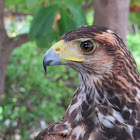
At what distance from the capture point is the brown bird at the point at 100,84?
0.92 metres

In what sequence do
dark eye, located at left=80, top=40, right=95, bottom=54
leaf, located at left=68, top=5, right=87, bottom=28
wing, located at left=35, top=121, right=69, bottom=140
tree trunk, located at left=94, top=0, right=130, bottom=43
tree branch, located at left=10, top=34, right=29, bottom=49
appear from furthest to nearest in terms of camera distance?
1. tree branch, located at left=10, top=34, right=29, bottom=49
2. tree trunk, located at left=94, top=0, right=130, bottom=43
3. leaf, located at left=68, top=5, right=87, bottom=28
4. wing, located at left=35, top=121, right=69, bottom=140
5. dark eye, located at left=80, top=40, right=95, bottom=54

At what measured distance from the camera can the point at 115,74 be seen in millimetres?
945

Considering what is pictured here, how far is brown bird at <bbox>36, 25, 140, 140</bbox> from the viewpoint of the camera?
92 cm

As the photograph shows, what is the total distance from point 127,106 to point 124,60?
7.5 inches

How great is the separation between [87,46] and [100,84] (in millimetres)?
176

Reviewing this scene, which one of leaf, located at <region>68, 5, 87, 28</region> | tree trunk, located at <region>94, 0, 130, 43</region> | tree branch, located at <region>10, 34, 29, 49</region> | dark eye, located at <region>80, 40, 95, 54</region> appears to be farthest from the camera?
tree branch, located at <region>10, 34, 29, 49</region>

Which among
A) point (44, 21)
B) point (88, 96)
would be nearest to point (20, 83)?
point (44, 21)

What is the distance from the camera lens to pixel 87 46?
2.98 feet

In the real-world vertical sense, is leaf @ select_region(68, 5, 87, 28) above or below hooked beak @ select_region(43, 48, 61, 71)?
above

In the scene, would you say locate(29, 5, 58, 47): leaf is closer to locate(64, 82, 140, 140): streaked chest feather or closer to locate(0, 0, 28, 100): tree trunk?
locate(64, 82, 140, 140): streaked chest feather

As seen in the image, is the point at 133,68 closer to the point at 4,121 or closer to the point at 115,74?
the point at 115,74

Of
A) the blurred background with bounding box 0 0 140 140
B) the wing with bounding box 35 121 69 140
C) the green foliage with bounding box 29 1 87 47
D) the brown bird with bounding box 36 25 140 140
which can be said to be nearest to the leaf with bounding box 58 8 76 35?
the green foliage with bounding box 29 1 87 47

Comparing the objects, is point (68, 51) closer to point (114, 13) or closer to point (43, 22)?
point (43, 22)

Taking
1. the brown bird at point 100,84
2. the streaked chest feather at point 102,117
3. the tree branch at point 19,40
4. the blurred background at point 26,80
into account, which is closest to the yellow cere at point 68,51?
the brown bird at point 100,84
